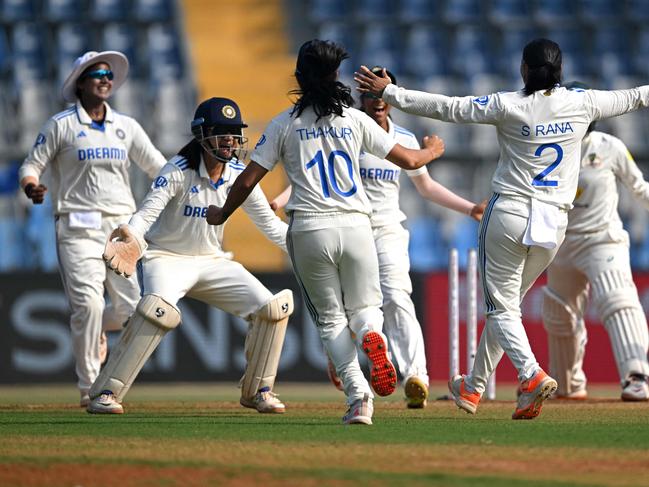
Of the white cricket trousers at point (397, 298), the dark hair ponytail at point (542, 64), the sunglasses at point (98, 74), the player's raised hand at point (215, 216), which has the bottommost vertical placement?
the white cricket trousers at point (397, 298)

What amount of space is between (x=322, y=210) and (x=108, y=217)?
3110 millimetres

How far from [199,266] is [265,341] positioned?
66cm

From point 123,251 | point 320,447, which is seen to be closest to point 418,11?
point 123,251

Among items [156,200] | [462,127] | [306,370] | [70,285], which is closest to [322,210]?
[156,200]

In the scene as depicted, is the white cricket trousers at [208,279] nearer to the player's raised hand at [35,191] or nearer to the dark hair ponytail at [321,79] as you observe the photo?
the player's raised hand at [35,191]

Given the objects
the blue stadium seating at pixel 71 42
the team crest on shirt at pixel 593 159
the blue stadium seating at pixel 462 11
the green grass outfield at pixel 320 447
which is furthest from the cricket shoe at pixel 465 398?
the blue stadium seating at pixel 462 11

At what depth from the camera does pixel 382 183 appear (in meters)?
9.38

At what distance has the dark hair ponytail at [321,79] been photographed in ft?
23.3

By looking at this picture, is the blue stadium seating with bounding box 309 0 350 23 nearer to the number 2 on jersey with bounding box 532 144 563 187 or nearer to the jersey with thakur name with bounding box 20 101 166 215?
the jersey with thakur name with bounding box 20 101 166 215

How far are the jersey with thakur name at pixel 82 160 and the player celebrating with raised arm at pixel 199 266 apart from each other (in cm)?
120

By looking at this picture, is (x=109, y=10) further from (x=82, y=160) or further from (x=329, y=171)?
(x=329, y=171)

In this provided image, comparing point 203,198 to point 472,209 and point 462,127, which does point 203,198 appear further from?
point 462,127

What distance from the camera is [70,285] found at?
9.55 m

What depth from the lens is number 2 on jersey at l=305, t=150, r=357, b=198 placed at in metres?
7.09
